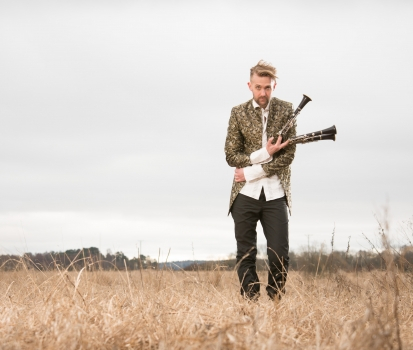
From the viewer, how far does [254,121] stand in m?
5.27

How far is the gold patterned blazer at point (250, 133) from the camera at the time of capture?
5.12m

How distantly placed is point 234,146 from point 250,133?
7.8 inches

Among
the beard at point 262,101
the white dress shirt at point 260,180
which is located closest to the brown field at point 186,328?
the white dress shirt at point 260,180

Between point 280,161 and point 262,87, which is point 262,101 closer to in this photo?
point 262,87

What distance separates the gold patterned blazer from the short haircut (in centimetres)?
35

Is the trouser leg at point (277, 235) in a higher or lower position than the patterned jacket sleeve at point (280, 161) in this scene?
lower

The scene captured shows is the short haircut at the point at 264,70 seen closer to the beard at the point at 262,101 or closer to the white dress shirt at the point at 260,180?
the beard at the point at 262,101

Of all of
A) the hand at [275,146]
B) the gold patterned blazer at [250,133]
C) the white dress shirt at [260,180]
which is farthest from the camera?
the gold patterned blazer at [250,133]

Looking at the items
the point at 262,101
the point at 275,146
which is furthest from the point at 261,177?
the point at 262,101

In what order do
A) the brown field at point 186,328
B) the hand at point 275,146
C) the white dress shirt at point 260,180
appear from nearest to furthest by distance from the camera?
1. the brown field at point 186,328
2. the hand at point 275,146
3. the white dress shirt at point 260,180

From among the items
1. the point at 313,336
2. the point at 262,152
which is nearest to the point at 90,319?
the point at 313,336

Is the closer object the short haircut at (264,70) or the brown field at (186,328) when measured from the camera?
the brown field at (186,328)

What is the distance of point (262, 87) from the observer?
509cm

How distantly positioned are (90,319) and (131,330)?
15.5 inches
